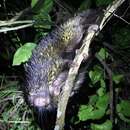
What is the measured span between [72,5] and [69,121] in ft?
2.00

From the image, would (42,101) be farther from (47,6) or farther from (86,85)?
(47,6)

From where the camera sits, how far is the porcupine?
5.82 feet

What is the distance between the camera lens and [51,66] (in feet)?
5.91

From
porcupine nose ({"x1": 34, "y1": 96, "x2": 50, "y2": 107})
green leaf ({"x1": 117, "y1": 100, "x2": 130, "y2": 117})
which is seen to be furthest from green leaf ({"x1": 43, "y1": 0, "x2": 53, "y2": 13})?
green leaf ({"x1": 117, "y1": 100, "x2": 130, "y2": 117})

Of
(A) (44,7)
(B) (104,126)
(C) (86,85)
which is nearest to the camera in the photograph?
(B) (104,126)

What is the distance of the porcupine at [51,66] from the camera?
177cm

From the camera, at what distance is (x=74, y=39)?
184 cm

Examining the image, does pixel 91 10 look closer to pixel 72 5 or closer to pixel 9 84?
pixel 72 5

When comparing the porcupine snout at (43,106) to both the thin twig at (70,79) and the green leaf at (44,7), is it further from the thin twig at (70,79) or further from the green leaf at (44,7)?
the green leaf at (44,7)

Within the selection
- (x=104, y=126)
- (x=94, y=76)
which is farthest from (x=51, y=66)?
(x=104, y=126)

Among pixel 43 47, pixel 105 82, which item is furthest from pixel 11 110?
pixel 105 82

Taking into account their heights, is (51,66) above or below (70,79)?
above

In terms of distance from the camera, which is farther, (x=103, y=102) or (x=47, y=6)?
(x=47, y=6)

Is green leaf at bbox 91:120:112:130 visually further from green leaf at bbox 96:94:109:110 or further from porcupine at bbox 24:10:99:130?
porcupine at bbox 24:10:99:130
